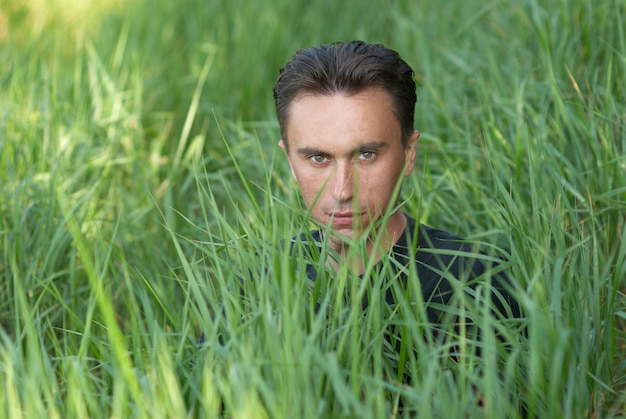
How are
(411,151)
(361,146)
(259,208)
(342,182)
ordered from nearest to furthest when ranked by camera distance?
1. (259,208)
2. (342,182)
3. (361,146)
4. (411,151)

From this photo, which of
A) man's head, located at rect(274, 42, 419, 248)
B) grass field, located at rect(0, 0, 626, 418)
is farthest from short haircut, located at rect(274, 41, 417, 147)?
grass field, located at rect(0, 0, 626, 418)

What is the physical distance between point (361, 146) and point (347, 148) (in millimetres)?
46

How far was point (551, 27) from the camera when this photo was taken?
418 centimetres

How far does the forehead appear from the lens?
8.49 feet

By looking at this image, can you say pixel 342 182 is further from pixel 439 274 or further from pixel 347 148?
pixel 439 274

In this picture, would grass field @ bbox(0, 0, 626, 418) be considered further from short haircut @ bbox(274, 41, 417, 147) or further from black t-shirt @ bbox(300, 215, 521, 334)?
short haircut @ bbox(274, 41, 417, 147)

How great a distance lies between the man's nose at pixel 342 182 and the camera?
95.7 inches

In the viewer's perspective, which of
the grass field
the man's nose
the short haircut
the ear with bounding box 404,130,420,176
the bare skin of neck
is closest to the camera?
the grass field

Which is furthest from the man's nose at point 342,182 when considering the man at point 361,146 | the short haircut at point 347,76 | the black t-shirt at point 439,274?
the short haircut at point 347,76

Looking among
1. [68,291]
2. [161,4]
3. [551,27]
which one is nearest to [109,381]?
[68,291]

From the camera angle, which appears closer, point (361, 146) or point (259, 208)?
point (259, 208)

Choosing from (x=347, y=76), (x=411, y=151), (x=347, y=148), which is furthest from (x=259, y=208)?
(x=411, y=151)

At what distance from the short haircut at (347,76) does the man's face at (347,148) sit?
26mm

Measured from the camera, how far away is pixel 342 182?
8.11ft
